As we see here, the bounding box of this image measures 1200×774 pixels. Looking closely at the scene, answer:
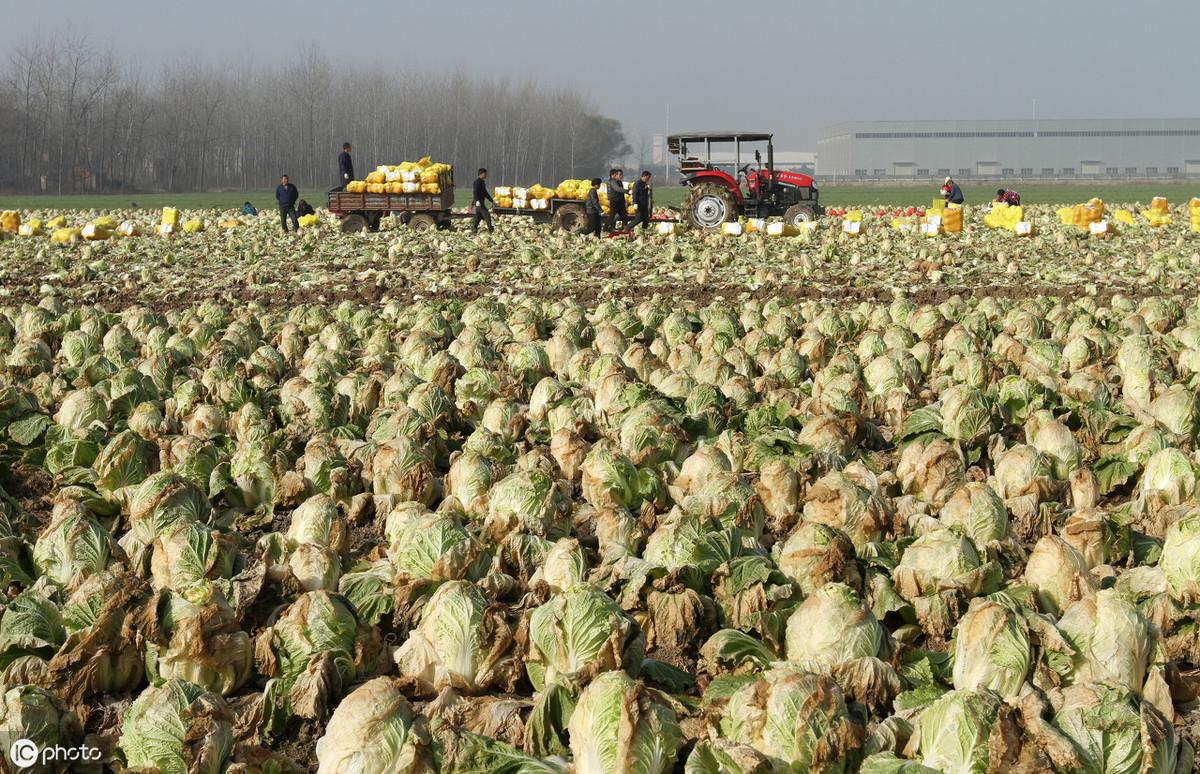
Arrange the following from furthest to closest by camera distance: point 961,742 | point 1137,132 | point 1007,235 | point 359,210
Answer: point 1137,132 → point 359,210 → point 1007,235 → point 961,742

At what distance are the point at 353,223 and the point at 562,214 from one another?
557 centimetres

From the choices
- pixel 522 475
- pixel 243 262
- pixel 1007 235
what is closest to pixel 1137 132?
pixel 1007 235

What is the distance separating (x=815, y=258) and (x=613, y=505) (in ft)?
48.3

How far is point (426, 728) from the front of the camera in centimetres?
325

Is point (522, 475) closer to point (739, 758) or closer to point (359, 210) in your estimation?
point (739, 758)

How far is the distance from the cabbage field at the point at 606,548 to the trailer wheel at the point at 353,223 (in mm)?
17495

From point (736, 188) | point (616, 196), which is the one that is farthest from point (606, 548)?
point (736, 188)

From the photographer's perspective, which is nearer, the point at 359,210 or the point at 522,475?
the point at 522,475

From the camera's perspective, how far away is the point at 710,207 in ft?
95.5

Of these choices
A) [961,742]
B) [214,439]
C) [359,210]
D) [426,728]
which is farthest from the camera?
[359,210]

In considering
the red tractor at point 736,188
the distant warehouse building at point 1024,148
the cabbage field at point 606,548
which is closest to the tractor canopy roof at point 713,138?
the red tractor at point 736,188

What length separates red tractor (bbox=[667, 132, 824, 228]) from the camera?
29.1m

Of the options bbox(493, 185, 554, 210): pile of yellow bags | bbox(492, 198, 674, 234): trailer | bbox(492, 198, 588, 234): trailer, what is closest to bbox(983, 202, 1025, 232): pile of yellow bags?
bbox(492, 198, 674, 234): trailer

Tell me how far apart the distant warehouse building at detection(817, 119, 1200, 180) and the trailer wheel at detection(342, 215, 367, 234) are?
132100mm
